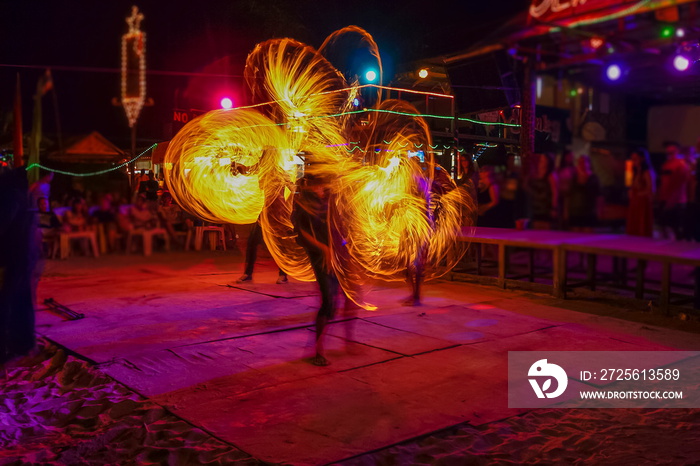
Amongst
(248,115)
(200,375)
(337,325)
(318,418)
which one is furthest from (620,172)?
(248,115)

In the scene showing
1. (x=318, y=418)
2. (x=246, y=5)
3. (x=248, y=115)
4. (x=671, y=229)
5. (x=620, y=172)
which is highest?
(x=246, y=5)

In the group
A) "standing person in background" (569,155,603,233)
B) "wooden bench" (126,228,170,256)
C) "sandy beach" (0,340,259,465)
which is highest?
"standing person in background" (569,155,603,233)

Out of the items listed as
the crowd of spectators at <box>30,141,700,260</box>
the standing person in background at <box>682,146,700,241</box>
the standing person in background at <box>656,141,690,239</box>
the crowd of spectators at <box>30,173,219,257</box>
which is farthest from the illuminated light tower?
the standing person in background at <box>682,146,700,241</box>

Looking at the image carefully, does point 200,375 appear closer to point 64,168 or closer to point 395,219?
point 395,219

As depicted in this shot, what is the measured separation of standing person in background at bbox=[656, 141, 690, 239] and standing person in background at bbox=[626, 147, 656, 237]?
15 cm

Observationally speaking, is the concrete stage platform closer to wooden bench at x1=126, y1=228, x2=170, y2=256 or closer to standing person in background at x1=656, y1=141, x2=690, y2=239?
standing person in background at x1=656, y1=141, x2=690, y2=239

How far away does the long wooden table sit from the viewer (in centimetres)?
742

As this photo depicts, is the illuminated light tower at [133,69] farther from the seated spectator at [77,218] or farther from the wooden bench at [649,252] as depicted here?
the wooden bench at [649,252]

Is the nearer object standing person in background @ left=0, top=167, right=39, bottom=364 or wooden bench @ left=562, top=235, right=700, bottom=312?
standing person in background @ left=0, top=167, right=39, bottom=364

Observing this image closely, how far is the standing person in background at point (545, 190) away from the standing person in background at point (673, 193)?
4.67 feet

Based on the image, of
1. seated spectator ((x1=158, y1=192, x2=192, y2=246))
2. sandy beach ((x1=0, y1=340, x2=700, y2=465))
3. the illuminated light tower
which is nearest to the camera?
sandy beach ((x1=0, y1=340, x2=700, y2=465))

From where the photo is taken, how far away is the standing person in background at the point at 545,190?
6470 mm

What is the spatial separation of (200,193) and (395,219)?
4753 millimetres

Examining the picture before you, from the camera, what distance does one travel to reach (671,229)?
8758 millimetres
